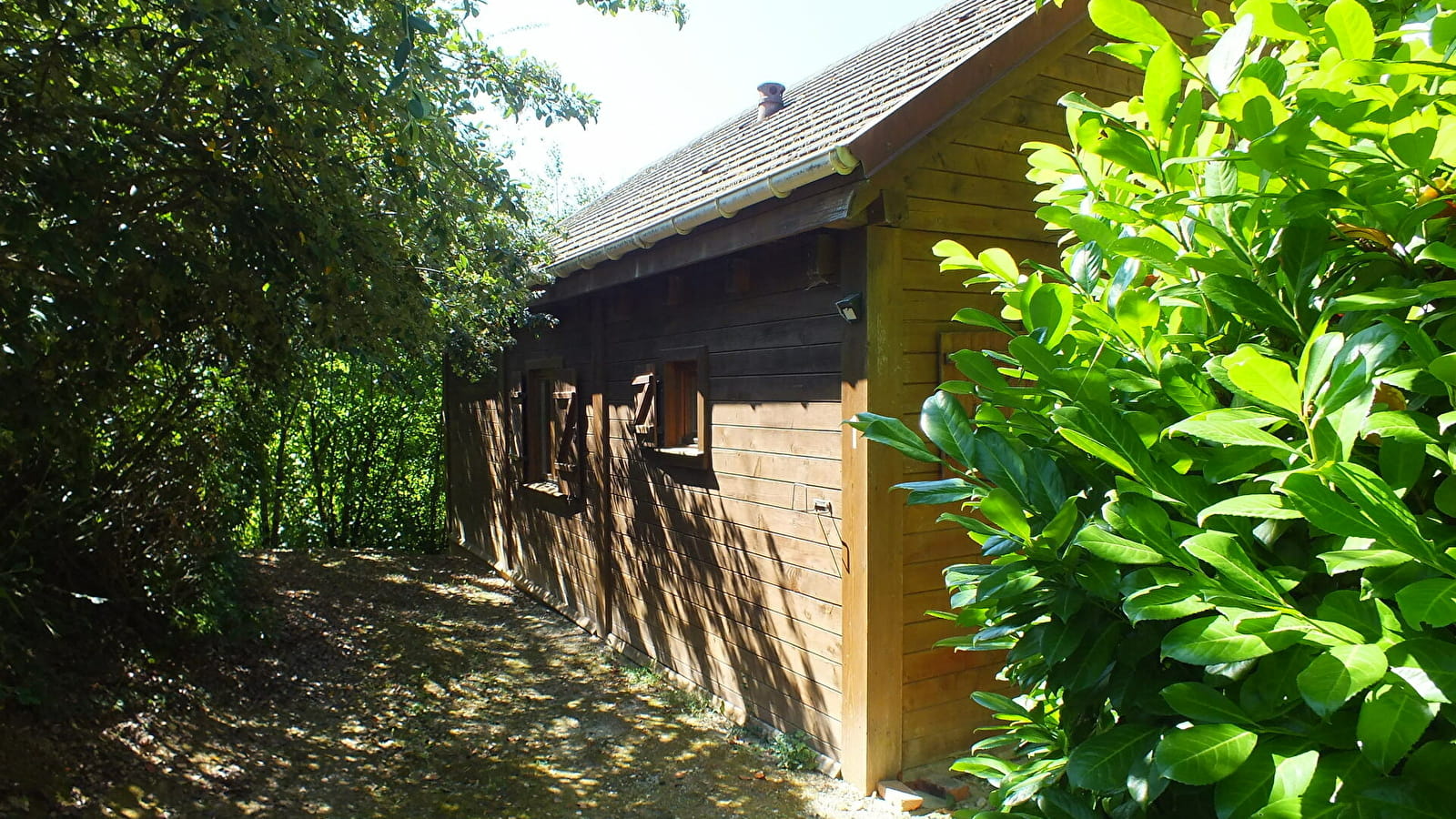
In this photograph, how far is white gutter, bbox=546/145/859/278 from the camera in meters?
3.71

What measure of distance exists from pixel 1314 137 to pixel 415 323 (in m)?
4.22

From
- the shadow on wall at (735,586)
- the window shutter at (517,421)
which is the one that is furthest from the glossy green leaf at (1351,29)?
the window shutter at (517,421)

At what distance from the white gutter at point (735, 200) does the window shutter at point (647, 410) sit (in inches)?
34.8

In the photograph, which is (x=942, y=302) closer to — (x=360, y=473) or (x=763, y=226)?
(x=763, y=226)

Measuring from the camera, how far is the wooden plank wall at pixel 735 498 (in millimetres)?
4453

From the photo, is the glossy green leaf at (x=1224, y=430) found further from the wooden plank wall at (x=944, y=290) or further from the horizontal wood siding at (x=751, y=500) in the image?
the horizontal wood siding at (x=751, y=500)

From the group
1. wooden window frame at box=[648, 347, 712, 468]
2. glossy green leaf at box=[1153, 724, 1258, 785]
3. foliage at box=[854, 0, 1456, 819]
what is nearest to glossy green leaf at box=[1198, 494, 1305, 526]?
foliage at box=[854, 0, 1456, 819]

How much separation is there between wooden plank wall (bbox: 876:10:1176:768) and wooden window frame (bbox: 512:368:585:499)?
12.0 feet

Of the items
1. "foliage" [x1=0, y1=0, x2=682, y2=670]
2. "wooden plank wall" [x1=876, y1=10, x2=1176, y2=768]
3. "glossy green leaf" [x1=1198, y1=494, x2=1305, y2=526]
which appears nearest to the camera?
"glossy green leaf" [x1=1198, y1=494, x2=1305, y2=526]

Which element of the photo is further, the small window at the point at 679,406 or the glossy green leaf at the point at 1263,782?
the small window at the point at 679,406

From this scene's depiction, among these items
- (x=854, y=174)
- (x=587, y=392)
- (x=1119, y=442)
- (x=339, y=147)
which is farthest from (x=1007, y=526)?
(x=587, y=392)

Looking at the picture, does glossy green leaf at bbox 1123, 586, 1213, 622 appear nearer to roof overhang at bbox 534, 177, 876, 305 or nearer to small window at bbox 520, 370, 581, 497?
roof overhang at bbox 534, 177, 876, 305

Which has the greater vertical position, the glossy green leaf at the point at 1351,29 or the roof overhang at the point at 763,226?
the roof overhang at the point at 763,226

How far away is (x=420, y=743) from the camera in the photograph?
493 cm
